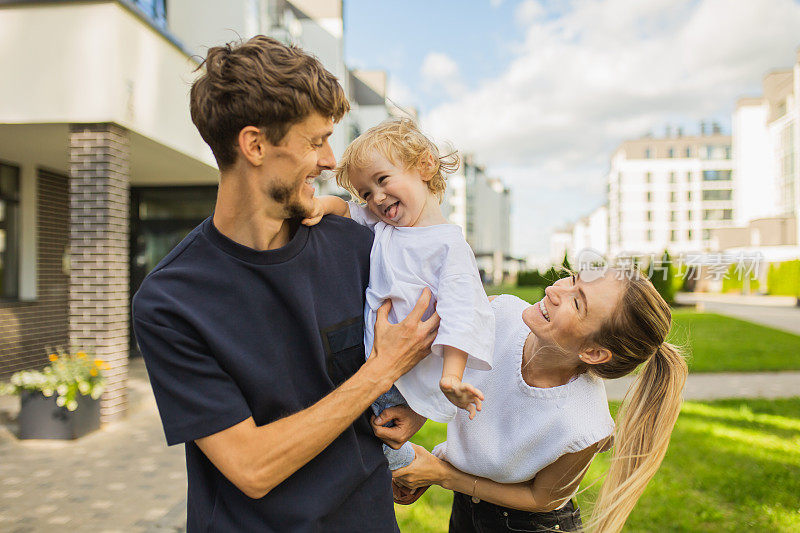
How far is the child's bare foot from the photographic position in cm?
160

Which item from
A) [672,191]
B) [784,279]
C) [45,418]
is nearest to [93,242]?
[45,418]

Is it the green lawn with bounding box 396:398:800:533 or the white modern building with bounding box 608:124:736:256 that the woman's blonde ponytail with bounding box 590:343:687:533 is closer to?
the green lawn with bounding box 396:398:800:533

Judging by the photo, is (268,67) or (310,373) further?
(310,373)

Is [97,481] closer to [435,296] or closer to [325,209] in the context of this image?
[325,209]

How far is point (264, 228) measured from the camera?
5.34 ft

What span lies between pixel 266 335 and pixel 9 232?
9.99 m

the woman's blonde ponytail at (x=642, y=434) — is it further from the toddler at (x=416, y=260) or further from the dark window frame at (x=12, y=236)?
the dark window frame at (x=12, y=236)

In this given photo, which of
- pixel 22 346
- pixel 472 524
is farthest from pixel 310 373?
pixel 22 346

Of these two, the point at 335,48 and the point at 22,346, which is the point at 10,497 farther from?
the point at 335,48

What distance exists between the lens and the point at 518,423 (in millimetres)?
1976

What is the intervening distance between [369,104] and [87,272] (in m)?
23.8

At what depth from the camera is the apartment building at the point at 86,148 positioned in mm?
6855

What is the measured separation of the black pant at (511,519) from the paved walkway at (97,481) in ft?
9.47

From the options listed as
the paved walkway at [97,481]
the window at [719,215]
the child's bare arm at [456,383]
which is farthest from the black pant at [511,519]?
the window at [719,215]
